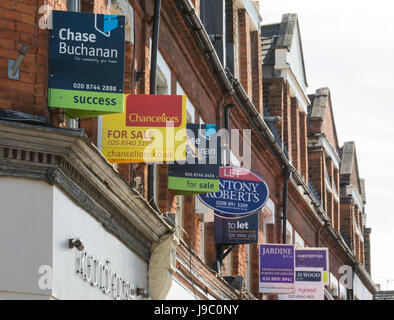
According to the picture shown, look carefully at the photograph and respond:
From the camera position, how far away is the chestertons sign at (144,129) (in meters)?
14.7

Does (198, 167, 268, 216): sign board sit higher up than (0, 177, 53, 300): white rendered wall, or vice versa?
(198, 167, 268, 216): sign board

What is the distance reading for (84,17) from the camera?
12805 millimetres

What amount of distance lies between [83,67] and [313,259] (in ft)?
55.8

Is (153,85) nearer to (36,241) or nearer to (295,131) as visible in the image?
(36,241)

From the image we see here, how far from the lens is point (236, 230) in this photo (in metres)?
22.6

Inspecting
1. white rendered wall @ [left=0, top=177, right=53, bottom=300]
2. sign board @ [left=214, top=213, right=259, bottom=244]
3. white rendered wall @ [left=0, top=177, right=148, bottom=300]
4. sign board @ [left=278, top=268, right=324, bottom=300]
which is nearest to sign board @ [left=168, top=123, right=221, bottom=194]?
sign board @ [left=214, top=213, right=259, bottom=244]

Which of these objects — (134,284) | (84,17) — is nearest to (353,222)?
(134,284)

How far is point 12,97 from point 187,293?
273 inches

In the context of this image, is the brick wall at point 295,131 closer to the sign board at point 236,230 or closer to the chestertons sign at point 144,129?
the sign board at point 236,230

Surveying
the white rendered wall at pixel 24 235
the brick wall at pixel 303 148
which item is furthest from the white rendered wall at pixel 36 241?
the brick wall at pixel 303 148

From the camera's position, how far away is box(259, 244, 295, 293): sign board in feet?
83.1

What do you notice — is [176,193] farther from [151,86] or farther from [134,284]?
[134,284]

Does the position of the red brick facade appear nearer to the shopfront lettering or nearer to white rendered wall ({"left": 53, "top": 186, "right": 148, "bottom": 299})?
white rendered wall ({"left": 53, "top": 186, "right": 148, "bottom": 299})

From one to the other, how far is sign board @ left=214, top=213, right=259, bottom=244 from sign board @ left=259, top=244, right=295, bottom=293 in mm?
2752
